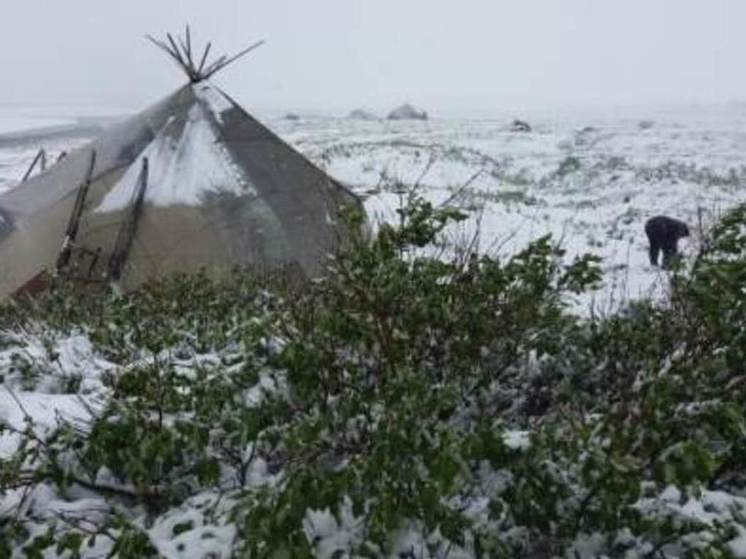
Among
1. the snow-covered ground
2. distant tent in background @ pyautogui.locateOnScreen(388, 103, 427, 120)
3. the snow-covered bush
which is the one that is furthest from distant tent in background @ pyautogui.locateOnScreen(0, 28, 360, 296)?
distant tent in background @ pyautogui.locateOnScreen(388, 103, 427, 120)

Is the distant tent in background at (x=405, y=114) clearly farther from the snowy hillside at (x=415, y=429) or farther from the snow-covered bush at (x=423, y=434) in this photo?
the snow-covered bush at (x=423, y=434)

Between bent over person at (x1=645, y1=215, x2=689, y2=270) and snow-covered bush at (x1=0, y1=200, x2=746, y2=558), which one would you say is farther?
bent over person at (x1=645, y1=215, x2=689, y2=270)

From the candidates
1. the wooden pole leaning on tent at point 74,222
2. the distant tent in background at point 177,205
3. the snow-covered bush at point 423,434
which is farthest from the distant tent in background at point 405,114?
the snow-covered bush at point 423,434

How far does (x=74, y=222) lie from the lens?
9.38 meters

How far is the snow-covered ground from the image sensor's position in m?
15.2

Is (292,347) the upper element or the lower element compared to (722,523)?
upper

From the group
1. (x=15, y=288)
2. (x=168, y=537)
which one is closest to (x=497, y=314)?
(x=168, y=537)

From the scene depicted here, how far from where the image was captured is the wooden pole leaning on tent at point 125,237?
934 cm

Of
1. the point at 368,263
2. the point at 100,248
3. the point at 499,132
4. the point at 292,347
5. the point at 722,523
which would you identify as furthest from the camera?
the point at 499,132

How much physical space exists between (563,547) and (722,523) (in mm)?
631

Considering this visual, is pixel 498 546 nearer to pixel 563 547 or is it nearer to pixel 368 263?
pixel 563 547

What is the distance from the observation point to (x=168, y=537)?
3504 millimetres

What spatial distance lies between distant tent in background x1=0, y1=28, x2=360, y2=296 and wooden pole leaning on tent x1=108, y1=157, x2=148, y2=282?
1 centimetres

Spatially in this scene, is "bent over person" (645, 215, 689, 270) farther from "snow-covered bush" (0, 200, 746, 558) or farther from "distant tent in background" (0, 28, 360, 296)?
"snow-covered bush" (0, 200, 746, 558)
